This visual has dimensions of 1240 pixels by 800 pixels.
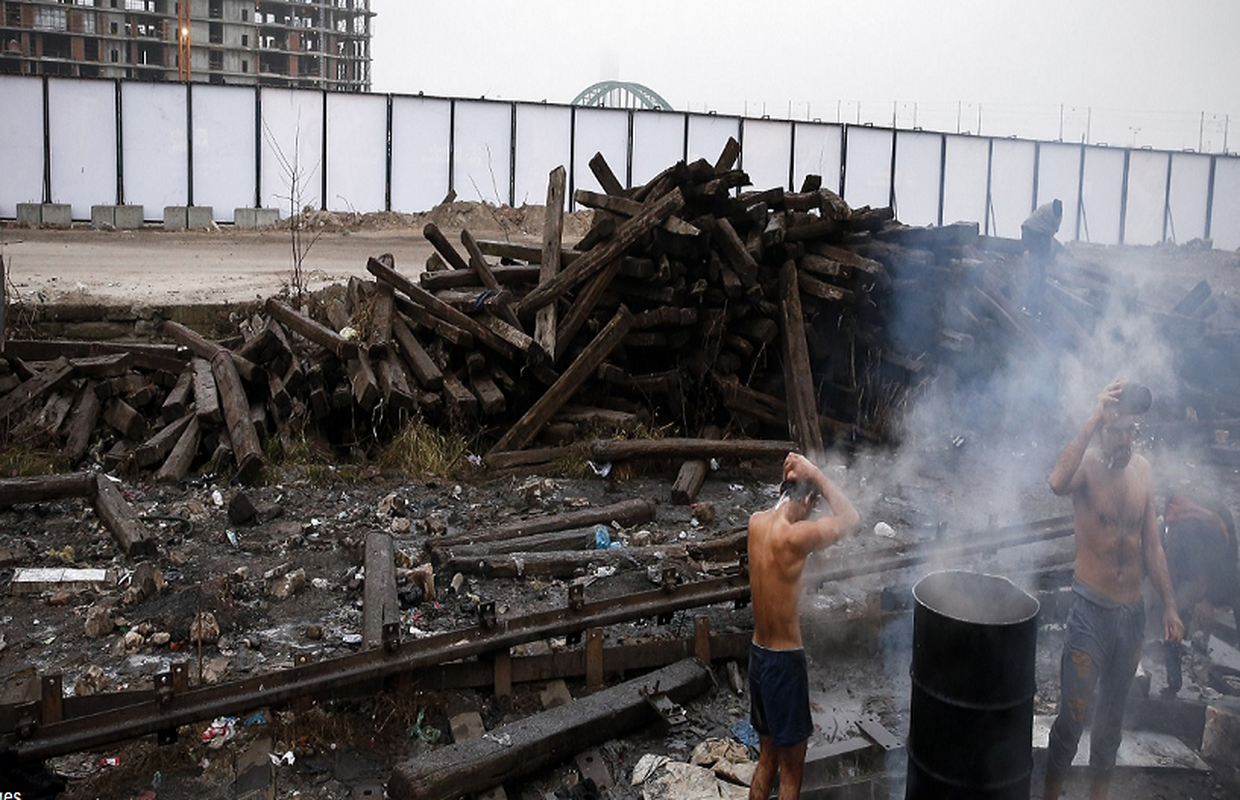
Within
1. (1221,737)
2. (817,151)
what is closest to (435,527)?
(1221,737)

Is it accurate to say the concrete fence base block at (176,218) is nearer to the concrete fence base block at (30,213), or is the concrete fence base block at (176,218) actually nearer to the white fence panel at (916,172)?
the concrete fence base block at (30,213)

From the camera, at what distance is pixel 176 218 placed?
22.5m

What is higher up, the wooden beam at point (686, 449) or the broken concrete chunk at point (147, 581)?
the wooden beam at point (686, 449)

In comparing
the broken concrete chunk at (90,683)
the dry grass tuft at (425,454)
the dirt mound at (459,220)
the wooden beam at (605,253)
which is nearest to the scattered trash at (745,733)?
the broken concrete chunk at (90,683)

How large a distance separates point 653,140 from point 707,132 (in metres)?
1.43

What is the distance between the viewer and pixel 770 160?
24.9m

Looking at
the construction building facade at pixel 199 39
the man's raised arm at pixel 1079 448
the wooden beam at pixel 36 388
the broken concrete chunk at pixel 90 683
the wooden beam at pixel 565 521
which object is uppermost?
the construction building facade at pixel 199 39

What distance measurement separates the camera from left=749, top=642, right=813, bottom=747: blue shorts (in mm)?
4539

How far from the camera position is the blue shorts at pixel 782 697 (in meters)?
4.54

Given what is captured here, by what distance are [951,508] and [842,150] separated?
1795cm

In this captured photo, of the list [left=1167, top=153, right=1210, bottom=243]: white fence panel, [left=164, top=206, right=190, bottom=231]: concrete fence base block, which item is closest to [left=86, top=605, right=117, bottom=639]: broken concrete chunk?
[left=164, top=206, right=190, bottom=231]: concrete fence base block

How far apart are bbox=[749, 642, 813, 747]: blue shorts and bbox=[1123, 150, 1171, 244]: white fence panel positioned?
2551 centimetres

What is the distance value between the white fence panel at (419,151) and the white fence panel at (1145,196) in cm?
1793

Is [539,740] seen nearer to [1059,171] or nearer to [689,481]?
[689,481]
